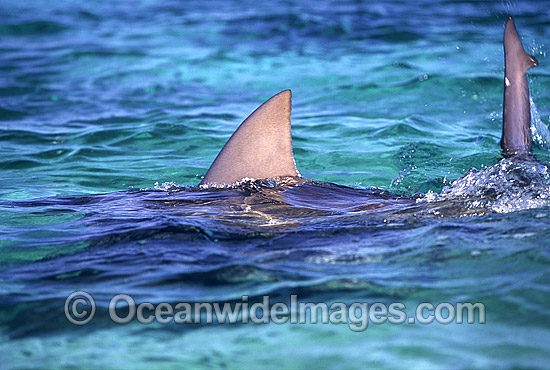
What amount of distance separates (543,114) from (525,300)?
4600 mm

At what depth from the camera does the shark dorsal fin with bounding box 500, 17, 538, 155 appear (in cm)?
392

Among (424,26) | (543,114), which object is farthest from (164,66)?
(543,114)

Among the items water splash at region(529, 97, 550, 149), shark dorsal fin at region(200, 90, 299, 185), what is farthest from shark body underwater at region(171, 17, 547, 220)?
water splash at region(529, 97, 550, 149)

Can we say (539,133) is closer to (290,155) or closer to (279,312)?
(290,155)

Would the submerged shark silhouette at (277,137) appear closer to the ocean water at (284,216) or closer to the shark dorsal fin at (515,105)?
the shark dorsal fin at (515,105)

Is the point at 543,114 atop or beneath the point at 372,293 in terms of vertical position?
atop

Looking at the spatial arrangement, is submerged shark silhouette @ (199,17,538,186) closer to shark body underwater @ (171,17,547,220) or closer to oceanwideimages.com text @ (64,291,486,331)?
shark body underwater @ (171,17,547,220)

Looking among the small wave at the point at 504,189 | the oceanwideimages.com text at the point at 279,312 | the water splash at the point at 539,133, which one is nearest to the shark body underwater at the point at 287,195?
the small wave at the point at 504,189

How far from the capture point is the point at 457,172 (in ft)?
16.5

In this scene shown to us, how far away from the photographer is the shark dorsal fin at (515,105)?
12.9ft

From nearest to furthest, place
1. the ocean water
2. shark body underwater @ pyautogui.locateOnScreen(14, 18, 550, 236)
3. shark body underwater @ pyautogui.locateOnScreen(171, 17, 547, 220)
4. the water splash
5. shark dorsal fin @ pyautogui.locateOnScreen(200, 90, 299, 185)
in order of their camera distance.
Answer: the ocean water < shark body underwater @ pyautogui.locateOnScreen(14, 18, 550, 236) < shark body underwater @ pyautogui.locateOnScreen(171, 17, 547, 220) < shark dorsal fin @ pyautogui.locateOnScreen(200, 90, 299, 185) < the water splash

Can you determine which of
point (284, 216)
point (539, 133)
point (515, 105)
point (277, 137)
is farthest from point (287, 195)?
point (539, 133)

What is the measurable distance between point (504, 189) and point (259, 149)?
4.65 feet

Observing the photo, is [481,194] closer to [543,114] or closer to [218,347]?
[218,347]
